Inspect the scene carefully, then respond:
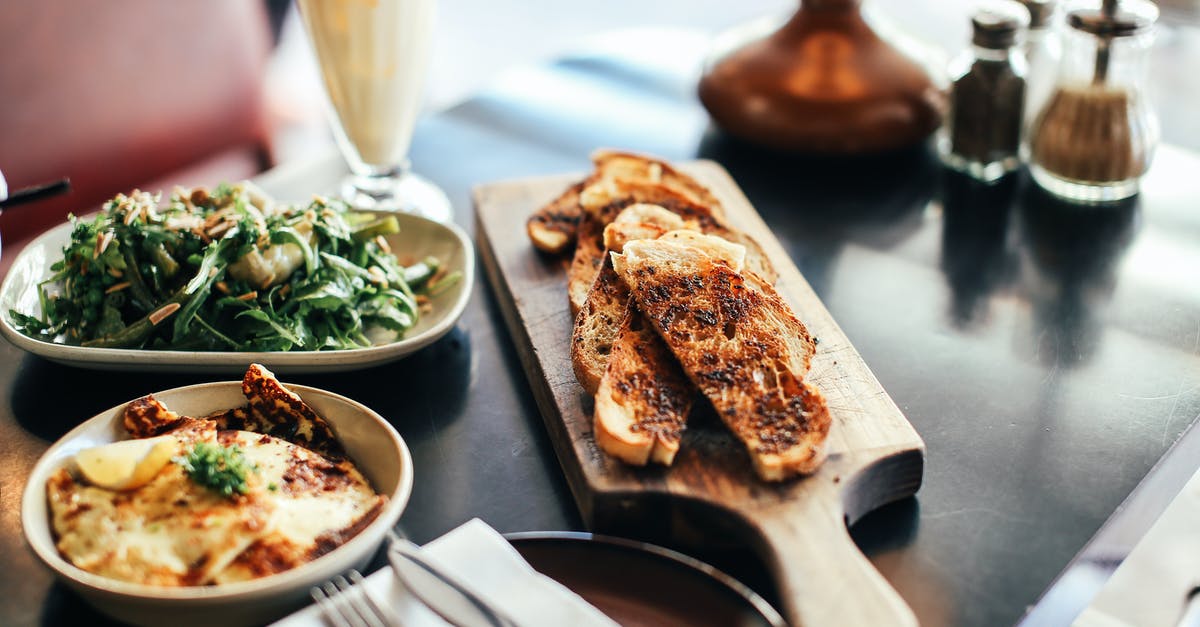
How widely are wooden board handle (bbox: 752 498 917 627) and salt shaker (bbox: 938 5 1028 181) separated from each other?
1.31m

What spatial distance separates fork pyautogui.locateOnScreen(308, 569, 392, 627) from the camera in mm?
1129

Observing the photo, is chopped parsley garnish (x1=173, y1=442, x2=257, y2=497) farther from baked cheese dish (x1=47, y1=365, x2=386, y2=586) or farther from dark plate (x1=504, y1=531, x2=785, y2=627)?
dark plate (x1=504, y1=531, x2=785, y2=627)

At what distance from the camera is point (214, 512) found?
3.98ft

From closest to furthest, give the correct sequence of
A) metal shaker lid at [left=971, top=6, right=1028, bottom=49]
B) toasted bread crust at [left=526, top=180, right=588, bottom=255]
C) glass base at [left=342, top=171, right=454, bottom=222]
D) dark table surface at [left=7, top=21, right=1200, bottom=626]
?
dark table surface at [left=7, top=21, right=1200, bottom=626] → toasted bread crust at [left=526, top=180, right=588, bottom=255] → metal shaker lid at [left=971, top=6, right=1028, bottom=49] → glass base at [left=342, top=171, right=454, bottom=222]

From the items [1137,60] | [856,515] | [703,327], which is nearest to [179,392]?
[703,327]

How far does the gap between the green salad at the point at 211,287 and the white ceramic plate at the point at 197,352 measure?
4 centimetres

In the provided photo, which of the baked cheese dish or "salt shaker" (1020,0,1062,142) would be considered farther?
"salt shaker" (1020,0,1062,142)

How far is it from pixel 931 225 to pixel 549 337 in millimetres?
991

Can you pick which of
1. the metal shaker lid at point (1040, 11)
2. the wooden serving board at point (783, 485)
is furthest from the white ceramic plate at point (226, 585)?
the metal shaker lid at point (1040, 11)

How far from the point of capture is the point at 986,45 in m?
2.21

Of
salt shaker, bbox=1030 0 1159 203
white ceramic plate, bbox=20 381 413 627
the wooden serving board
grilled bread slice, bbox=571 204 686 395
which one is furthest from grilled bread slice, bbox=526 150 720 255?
salt shaker, bbox=1030 0 1159 203

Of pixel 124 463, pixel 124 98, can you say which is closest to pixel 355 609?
pixel 124 463

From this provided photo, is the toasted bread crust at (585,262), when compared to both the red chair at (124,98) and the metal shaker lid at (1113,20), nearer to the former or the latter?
the metal shaker lid at (1113,20)

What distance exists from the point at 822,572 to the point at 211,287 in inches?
42.4
